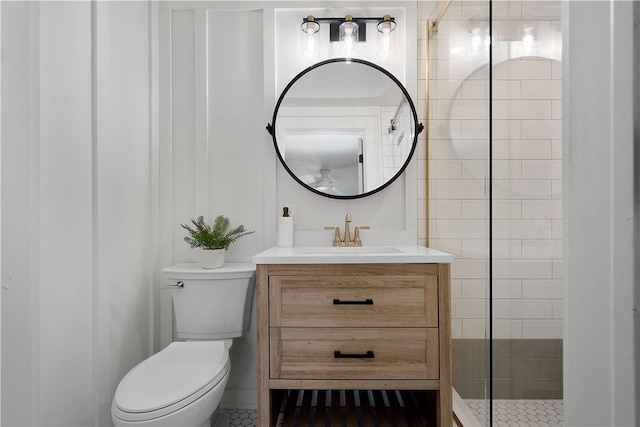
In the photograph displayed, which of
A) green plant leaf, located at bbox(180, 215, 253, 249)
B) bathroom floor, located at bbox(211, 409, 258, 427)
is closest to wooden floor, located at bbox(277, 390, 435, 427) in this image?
bathroom floor, located at bbox(211, 409, 258, 427)

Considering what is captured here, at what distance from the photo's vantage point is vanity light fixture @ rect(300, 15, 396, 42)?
192 cm

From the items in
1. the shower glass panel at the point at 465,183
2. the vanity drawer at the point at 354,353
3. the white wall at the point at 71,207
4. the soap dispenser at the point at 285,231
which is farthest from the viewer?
the soap dispenser at the point at 285,231

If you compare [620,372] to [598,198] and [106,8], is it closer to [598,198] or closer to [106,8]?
[598,198]

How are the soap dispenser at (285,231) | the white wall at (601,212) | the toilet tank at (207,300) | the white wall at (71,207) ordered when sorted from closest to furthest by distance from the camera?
the white wall at (601,212)
the white wall at (71,207)
the toilet tank at (207,300)
the soap dispenser at (285,231)

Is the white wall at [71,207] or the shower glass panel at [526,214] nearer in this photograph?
the shower glass panel at [526,214]

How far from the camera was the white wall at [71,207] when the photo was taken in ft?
3.70

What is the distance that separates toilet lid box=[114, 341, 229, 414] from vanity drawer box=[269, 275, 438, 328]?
0.30m

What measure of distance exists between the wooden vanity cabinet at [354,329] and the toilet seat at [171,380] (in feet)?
0.69

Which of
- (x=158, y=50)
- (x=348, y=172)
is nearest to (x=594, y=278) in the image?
(x=348, y=172)

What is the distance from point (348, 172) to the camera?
76.5 inches

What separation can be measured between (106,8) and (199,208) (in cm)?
99

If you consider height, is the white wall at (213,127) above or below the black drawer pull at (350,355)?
above

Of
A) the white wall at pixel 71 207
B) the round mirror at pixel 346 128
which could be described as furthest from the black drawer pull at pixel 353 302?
the white wall at pixel 71 207

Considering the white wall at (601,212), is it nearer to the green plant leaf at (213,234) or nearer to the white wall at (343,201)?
the white wall at (343,201)
